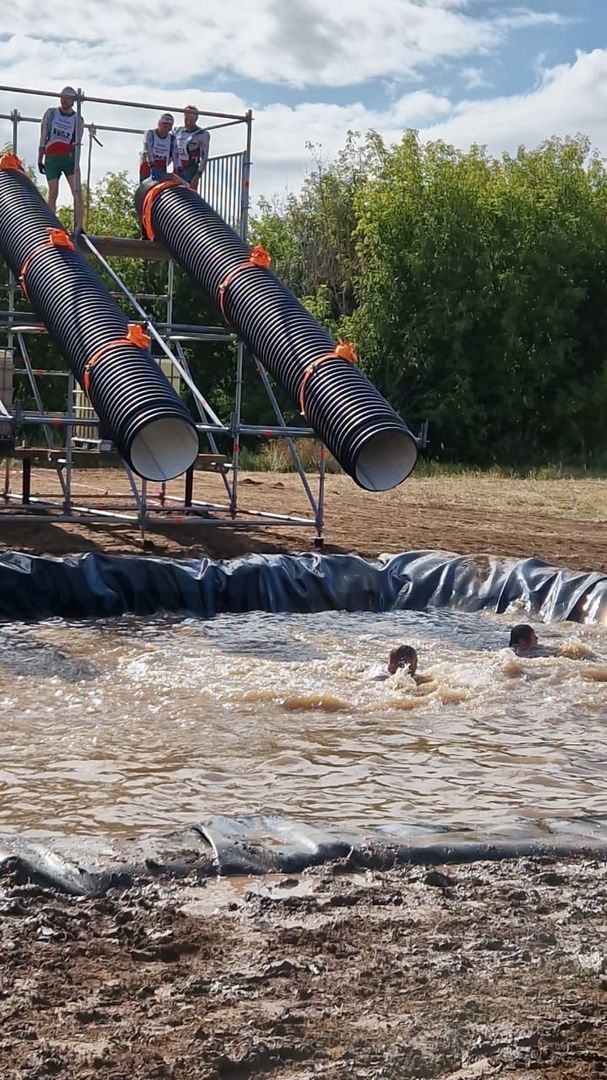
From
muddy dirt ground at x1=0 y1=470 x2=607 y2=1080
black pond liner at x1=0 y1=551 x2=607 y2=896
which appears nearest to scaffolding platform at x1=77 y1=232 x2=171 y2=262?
black pond liner at x1=0 y1=551 x2=607 y2=896

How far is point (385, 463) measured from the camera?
36.6 ft

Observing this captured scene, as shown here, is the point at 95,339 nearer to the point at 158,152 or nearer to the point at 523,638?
the point at 158,152

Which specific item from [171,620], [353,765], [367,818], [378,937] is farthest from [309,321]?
[378,937]

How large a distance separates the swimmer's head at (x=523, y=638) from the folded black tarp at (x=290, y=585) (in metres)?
1.56

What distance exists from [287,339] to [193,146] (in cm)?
335

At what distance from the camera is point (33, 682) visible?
7676 mm

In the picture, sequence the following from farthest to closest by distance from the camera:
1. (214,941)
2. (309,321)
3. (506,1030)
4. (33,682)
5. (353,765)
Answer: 1. (309,321)
2. (33,682)
3. (353,765)
4. (214,941)
5. (506,1030)

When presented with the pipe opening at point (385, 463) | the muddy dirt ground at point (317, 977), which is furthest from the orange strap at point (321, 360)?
the muddy dirt ground at point (317, 977)

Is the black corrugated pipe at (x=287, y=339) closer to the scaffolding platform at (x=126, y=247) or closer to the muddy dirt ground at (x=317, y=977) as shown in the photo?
the scaffolding platform at (x=126, y=247)

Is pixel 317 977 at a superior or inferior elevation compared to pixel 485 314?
inferior

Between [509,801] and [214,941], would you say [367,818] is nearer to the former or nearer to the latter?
[509,801]

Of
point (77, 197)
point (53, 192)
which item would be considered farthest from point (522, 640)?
point (53, 192)

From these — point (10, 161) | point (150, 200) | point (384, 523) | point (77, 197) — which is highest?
point (10, 161)

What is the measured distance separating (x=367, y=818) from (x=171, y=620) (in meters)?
4.87
